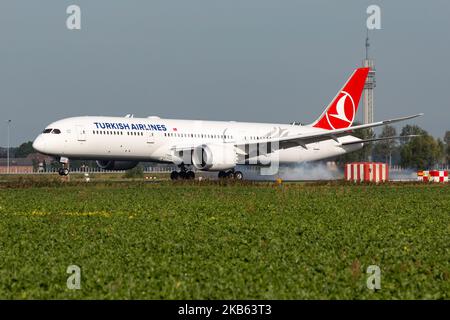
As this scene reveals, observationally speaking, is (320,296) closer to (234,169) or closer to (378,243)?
(378,243)

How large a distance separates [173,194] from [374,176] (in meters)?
25.6

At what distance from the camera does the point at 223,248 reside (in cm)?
1705

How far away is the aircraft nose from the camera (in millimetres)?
47062

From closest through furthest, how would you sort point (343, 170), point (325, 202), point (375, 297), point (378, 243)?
point (375, 297) → point (378, 243) → point (325, 202) → point (343, 170)

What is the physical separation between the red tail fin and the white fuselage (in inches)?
129

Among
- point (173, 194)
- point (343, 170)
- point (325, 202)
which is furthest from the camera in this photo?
point (343, 170)

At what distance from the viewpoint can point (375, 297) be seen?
12055 millimetres

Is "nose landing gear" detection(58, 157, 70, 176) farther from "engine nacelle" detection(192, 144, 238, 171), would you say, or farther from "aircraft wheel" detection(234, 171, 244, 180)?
"aircraft wheel" detection(234, 171, 244, 180)

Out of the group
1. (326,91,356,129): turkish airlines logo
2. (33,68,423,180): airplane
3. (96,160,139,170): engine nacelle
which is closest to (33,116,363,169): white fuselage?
(33,68,423,180): airplane

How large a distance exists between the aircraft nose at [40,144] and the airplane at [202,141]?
57 mm
